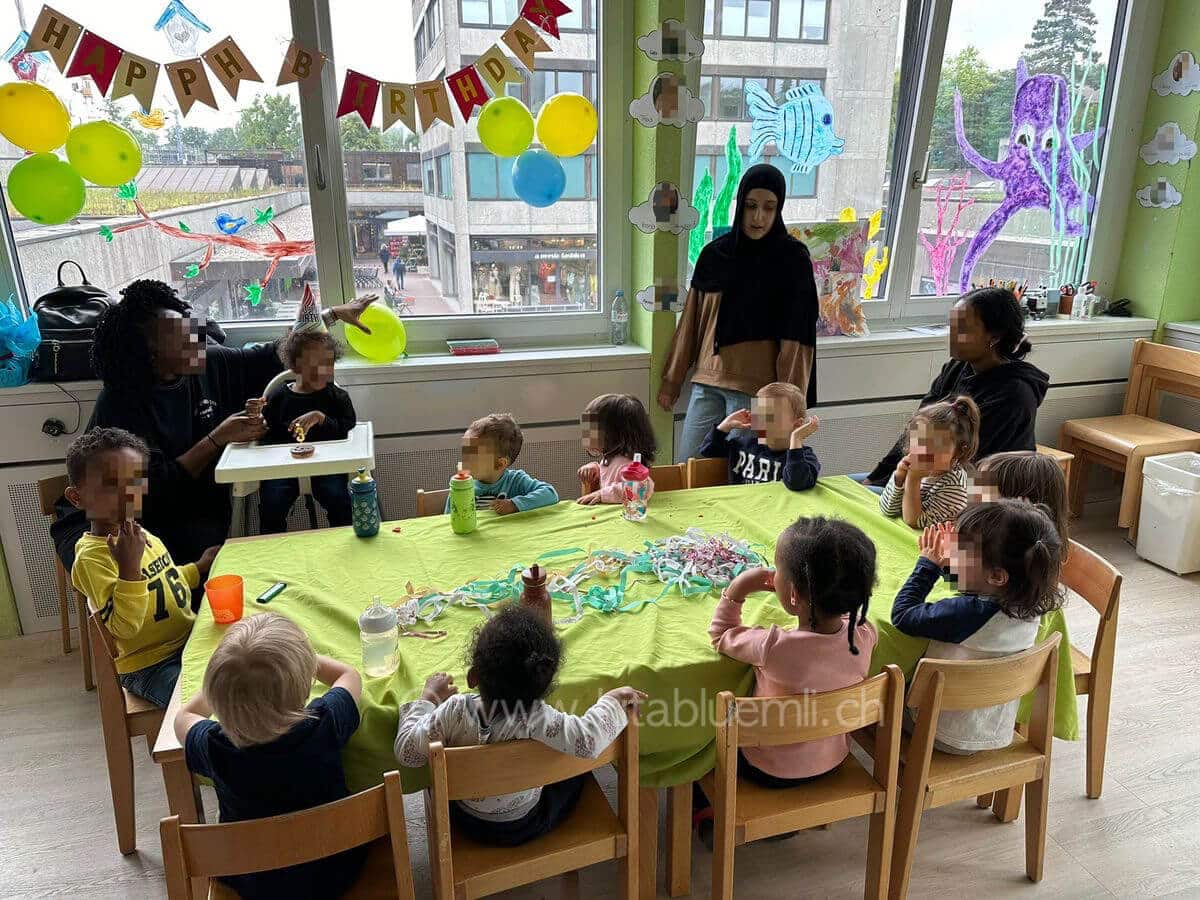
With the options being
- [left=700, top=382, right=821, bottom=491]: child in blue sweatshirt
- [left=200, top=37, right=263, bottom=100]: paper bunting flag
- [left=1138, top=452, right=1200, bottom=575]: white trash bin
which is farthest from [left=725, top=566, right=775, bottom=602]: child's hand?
[left=1138, top=452, right=1200, bottom=575]: white trash bin

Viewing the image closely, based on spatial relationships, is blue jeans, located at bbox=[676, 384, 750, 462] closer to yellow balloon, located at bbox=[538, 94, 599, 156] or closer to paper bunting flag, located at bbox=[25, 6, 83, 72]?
yellow balloon, located at bbox=[538, 94, 599, 156]

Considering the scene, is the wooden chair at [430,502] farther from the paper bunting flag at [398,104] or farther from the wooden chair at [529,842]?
the paper bunting flag at [398,104]

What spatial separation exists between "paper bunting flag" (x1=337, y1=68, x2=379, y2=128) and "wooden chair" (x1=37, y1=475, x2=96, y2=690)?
147 centimetres

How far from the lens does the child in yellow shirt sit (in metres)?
1.70

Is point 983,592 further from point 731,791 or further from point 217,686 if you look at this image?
point 217,686

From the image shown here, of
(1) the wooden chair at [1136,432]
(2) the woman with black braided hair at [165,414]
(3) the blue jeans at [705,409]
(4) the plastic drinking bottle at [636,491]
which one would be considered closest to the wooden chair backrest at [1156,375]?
(1) the wooden chair at [1136,432]

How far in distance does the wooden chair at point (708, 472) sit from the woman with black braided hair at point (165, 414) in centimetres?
129

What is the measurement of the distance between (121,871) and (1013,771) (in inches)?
78.4

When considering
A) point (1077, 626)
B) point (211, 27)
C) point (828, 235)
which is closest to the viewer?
point (211, 27)

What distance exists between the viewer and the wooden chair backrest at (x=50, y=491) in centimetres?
239

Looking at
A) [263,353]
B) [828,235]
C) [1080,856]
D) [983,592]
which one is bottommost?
[1080,856]

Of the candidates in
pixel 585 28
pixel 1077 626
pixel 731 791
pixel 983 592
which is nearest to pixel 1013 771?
pixel 983 592

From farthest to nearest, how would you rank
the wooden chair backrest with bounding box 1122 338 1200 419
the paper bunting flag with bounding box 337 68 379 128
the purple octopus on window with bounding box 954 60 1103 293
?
A: the purple octopus on window with bounding box 954 60 1103 293 → the wooden chair backrest with bounding box 1122 338 1200 419 → the paper bunting flag with bounding box 337 68 379 128

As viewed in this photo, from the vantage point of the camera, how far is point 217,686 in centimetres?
120
